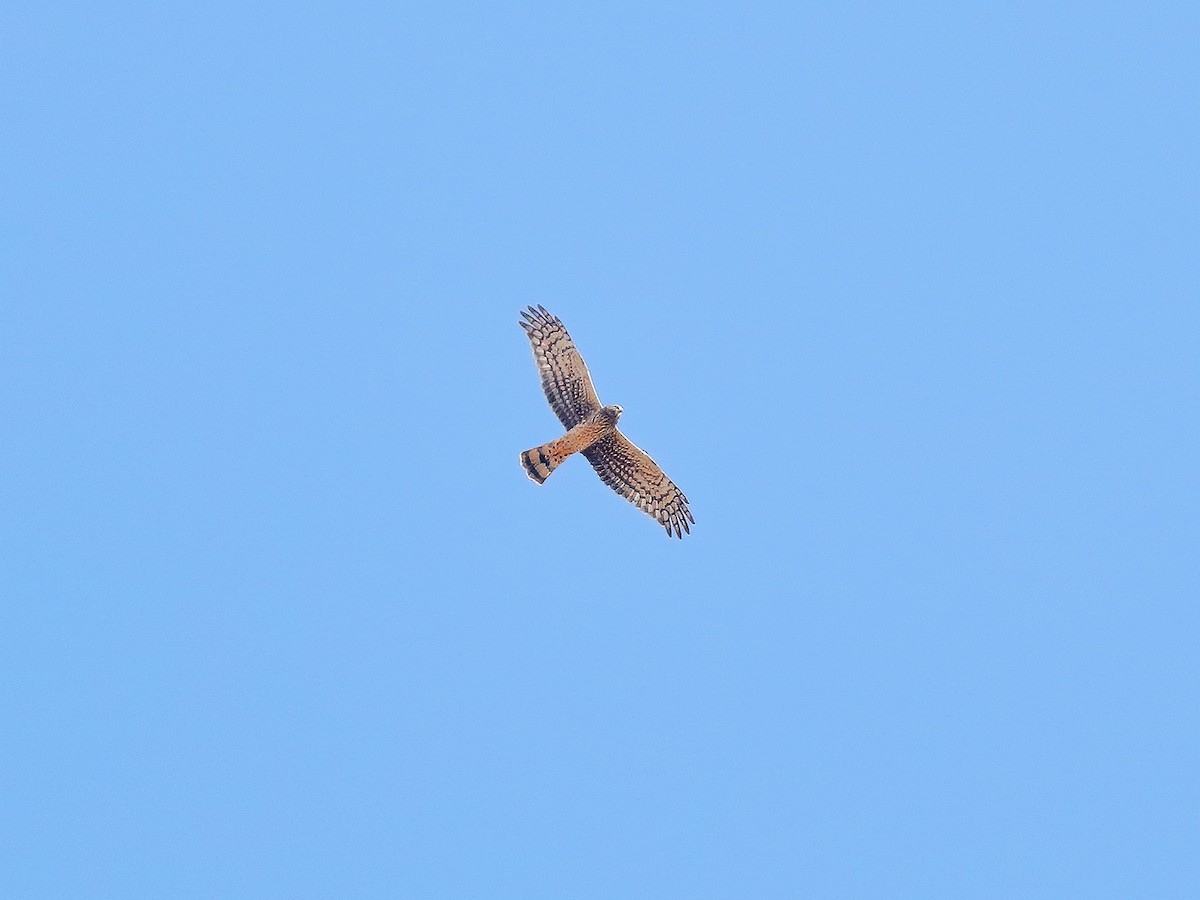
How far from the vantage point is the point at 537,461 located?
1162 inches

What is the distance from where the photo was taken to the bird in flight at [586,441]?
1168 inches

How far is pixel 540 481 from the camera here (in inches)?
1166

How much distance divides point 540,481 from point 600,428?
57.4 inches

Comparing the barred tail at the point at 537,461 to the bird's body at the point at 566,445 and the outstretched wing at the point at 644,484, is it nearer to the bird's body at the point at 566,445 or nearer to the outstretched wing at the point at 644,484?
Result: the bird's body at the point at 566,445

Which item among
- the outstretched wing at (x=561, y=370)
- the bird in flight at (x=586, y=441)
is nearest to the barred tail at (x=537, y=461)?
the bird in flight at (x=586, y=441)

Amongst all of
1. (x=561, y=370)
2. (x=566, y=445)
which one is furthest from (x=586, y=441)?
(x=561, y=370)

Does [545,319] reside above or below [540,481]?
above

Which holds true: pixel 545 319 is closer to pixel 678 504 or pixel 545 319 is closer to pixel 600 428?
pixel 600 428

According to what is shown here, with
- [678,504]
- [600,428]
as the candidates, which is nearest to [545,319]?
[600,428]

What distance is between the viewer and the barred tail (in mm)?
29469

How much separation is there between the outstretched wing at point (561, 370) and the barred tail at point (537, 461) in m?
1.10

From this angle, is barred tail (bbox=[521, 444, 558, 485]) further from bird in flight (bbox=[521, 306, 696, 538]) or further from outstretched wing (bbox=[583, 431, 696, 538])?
outstretched wing (bbox=[583, 431, 696, 538])

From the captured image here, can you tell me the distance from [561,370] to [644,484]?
8.81 feet

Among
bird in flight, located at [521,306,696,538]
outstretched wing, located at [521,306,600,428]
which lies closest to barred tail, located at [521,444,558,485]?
bird in flight, located at [521,306,696,538]
